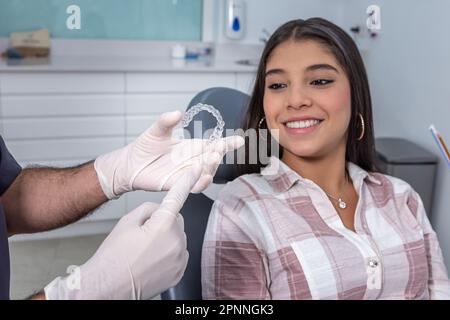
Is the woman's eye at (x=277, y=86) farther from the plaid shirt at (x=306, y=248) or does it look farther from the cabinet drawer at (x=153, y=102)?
the cabinet drawer at (x=153, y=102)

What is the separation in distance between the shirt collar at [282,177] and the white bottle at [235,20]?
269 millimetres

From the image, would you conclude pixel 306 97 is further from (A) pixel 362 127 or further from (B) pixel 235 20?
(B) pixel 235 20

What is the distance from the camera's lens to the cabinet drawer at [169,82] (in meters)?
1.47

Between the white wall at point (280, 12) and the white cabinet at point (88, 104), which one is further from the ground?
the white wall at point (280, 12)

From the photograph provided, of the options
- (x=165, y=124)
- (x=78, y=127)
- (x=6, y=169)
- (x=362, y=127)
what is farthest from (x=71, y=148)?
(x=165, y=124)

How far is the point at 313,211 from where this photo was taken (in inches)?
33.3

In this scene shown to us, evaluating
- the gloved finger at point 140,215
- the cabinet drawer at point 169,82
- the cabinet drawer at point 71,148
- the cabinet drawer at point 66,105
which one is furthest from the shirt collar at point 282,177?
the cabinet drawer at point 66,105

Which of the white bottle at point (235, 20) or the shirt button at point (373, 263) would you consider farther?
the white bottle at point (235, 20)

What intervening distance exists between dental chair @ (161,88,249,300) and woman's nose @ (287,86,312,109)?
15 cm

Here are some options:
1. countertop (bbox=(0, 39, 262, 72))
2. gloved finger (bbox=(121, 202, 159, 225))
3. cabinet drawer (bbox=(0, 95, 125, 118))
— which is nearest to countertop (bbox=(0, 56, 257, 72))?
countertop (bbox=(0, 39, 262, 72))

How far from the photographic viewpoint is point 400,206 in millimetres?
924

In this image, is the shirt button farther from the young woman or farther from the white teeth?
the white teeth

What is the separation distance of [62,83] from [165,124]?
101 centimetres

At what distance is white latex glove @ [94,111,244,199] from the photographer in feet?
2.04
